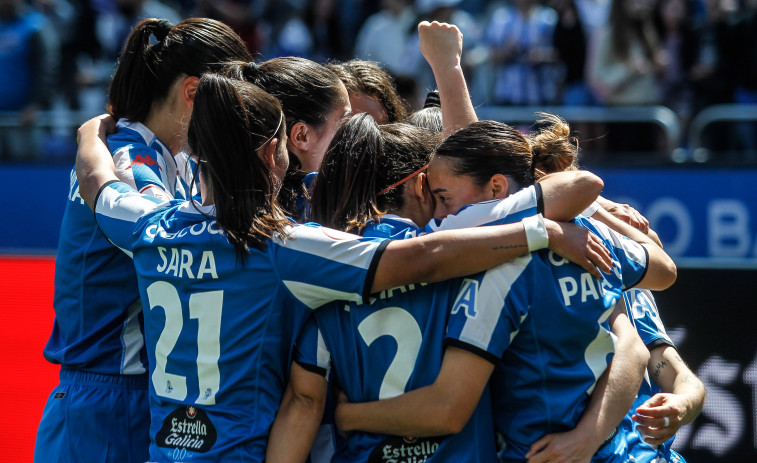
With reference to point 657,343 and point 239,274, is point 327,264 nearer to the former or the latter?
point 239,274

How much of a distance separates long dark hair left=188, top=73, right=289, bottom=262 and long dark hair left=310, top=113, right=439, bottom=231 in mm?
180

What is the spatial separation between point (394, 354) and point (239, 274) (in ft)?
1.50

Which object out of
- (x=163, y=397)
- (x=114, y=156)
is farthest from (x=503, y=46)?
(x=163, y=397)

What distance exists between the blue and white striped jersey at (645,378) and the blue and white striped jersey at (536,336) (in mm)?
304

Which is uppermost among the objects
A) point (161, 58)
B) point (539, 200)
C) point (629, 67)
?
point (161, 58)

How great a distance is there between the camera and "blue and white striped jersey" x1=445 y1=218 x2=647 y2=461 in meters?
2.31

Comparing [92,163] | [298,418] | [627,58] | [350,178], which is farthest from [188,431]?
[627,58]

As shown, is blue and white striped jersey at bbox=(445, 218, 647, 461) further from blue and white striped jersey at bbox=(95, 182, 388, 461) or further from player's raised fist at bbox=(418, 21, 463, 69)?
player's raised fist at bbox=(418, 21, 463, 69)

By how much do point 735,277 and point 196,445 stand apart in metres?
2.96

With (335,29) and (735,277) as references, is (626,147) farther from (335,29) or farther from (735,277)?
(735,277)

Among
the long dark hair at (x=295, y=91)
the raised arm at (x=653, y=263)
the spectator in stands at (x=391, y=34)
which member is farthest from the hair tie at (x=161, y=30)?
the spectator in stands at (x=391, y=34)

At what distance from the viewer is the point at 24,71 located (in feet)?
31.7

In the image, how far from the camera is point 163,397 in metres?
2.42

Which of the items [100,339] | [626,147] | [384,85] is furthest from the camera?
[626,147]
